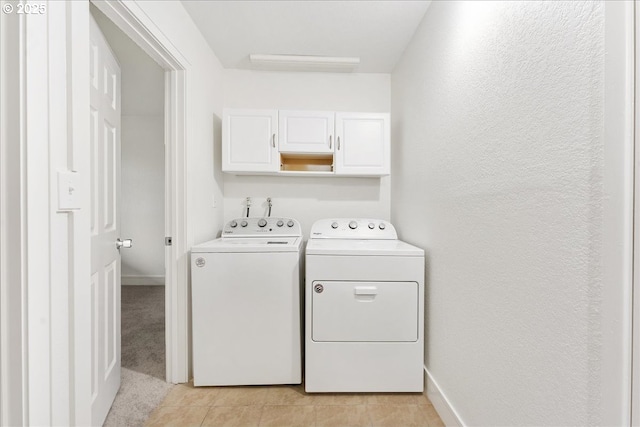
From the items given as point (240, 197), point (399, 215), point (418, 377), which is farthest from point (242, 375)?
point (399, 215)

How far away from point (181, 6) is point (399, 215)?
2139mm

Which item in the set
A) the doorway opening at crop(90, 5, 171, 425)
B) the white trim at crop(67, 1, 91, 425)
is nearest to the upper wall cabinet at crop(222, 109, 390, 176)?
the doorway opening at crop(90, 5, 171, 425)

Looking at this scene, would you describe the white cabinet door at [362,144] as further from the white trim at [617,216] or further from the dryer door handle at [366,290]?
the white trim at [617,216]

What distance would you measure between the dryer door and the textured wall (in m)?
0.18

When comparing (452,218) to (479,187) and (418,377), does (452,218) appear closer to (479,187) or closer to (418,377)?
(479,187)

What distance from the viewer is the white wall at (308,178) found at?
2.57 metres

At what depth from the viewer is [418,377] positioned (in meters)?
1.68

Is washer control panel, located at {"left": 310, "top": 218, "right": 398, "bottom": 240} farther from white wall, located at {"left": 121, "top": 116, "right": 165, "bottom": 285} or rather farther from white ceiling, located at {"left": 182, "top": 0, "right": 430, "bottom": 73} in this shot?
white wall, located at {"left": 121, "top": 116, "right": 165, "bottom": 285}

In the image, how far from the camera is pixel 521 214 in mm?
940

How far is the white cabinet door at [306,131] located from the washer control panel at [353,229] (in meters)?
Result: 0.63

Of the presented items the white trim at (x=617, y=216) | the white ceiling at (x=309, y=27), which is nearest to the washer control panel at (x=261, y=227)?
the white ceiling at (x=309, y=27)

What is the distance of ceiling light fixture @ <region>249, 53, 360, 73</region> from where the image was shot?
2309mm

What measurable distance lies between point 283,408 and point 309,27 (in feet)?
8.12

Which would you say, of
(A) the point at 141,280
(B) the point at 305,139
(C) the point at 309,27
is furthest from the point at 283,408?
(A) the point at 141,280
